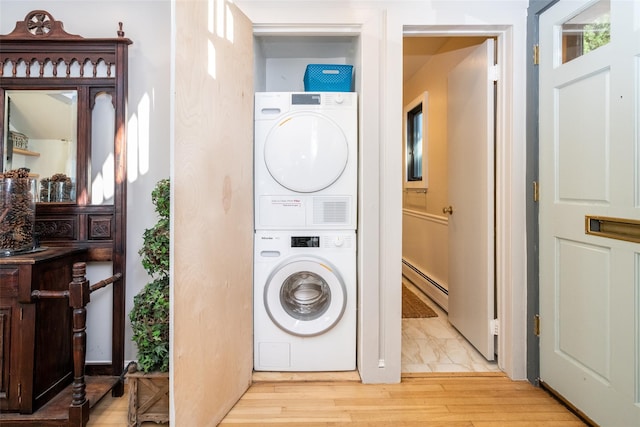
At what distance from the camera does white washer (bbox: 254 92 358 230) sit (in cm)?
205

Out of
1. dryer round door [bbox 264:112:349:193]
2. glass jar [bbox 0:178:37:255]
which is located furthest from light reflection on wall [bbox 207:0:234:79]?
glass jar [bbox 0:178:37:255]

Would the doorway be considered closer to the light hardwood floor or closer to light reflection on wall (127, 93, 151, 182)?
the light hardwood floor

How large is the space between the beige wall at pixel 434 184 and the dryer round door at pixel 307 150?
1427 millimetres

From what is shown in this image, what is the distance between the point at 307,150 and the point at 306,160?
0.20 feet

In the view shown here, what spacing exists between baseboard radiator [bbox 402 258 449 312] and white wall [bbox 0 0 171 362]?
2.60 meters

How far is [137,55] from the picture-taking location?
6.88 feet

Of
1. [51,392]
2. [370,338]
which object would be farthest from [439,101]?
[51,392]

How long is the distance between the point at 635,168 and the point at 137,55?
2659mm

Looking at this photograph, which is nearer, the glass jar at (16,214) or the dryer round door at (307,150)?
the glass jar at (16,214)

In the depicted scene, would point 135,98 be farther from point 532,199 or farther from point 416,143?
point 416,143

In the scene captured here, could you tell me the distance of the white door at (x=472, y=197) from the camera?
215 centimetres

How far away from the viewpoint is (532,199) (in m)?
1.97

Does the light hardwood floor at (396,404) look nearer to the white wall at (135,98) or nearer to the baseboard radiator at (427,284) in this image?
the white wall at (135,98)

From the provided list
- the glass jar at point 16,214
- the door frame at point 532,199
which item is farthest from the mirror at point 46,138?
the door frame at point 532,199
